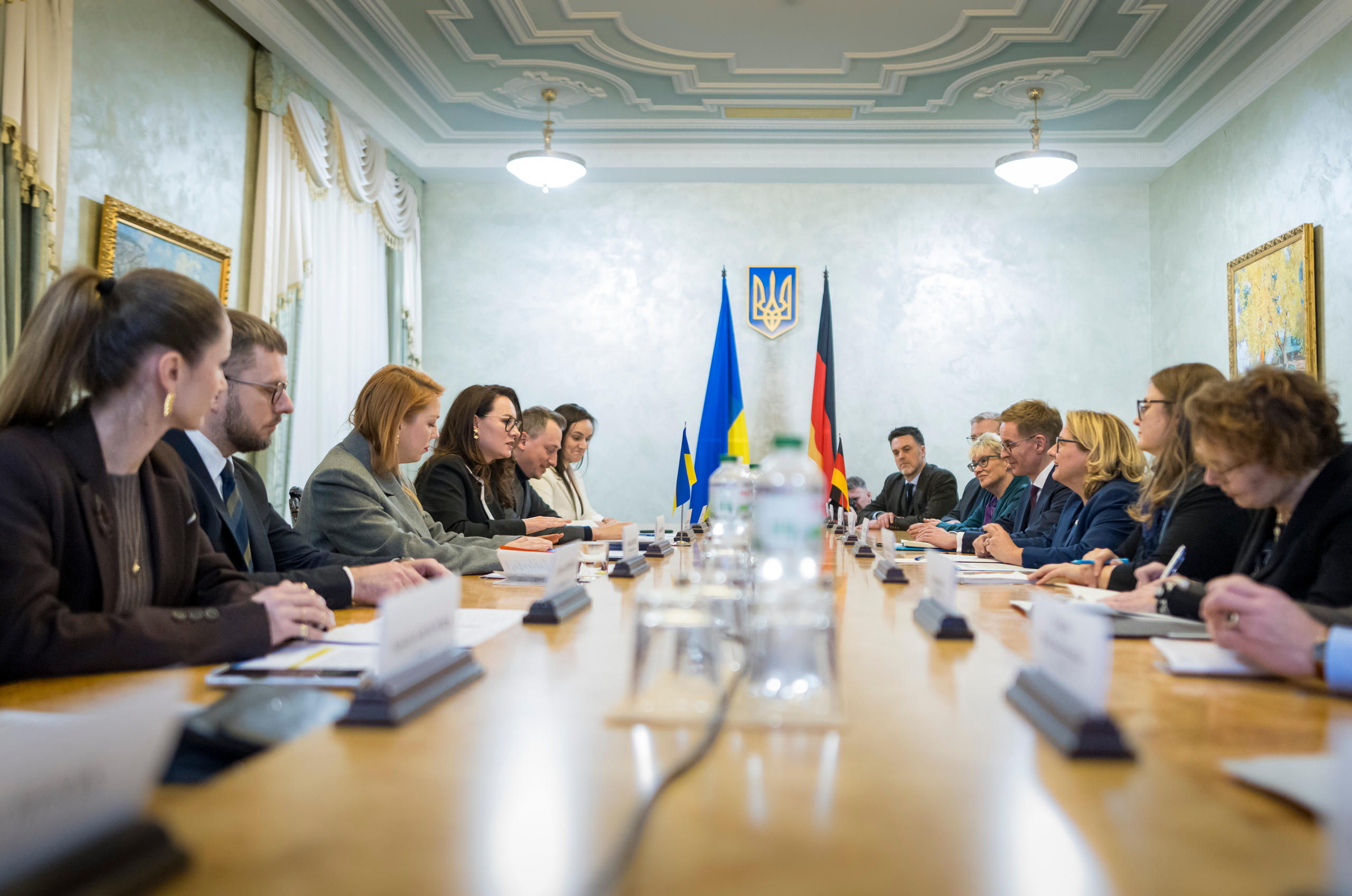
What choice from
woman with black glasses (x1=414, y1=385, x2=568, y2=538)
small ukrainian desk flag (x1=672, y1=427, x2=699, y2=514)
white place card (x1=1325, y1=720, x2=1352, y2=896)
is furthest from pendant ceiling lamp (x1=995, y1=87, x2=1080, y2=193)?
white place card (x1=1325, y1=720, x2=1352, y2=896)

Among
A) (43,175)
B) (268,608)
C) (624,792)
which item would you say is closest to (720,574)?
(268,608)

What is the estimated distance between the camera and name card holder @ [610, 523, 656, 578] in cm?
218

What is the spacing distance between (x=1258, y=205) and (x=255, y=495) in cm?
602

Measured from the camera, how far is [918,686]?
1.06m

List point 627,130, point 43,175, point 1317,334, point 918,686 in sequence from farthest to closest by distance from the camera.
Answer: point 627,130, point 1317,334, point 43,175, point 918,686

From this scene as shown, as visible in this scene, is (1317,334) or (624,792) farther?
(1317,334)

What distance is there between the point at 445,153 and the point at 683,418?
9.65 feet

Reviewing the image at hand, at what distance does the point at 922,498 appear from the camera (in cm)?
645

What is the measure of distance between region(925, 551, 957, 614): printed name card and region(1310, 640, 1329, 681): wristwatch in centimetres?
48

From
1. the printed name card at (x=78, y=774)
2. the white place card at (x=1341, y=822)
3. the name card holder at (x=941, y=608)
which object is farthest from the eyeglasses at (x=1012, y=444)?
the printed name card at (x=78, y=774)

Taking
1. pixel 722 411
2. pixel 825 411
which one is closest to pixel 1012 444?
pixel 825 411

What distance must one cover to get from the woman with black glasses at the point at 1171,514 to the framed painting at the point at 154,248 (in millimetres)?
3579

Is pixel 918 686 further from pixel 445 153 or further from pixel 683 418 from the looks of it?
pixel 445 153

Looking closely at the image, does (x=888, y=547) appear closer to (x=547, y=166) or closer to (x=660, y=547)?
(x=660, y=547)
